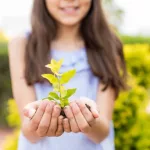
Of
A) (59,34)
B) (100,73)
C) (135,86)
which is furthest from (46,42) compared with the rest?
(135,86)

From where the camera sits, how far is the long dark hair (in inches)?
118

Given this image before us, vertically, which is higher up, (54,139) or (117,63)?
(117,63)

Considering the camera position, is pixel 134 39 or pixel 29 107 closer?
pixel 29 107

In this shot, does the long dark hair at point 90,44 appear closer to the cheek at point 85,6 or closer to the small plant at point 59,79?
the cheek at point 85,6

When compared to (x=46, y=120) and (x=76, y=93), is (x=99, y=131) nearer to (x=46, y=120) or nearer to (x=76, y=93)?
(x=76, y=93)

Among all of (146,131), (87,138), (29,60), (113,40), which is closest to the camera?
(87,138)

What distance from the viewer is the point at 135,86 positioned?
4.07m

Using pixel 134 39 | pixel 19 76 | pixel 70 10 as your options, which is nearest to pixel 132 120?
pixel 19 76

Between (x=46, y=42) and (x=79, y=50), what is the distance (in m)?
0.20

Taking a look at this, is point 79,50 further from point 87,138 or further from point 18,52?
point 87,138

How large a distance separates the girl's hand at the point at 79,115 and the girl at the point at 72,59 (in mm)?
497

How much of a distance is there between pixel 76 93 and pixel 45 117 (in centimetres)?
86

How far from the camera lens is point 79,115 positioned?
2.10 meters

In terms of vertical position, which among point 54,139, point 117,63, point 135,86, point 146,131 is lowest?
point 146,131
